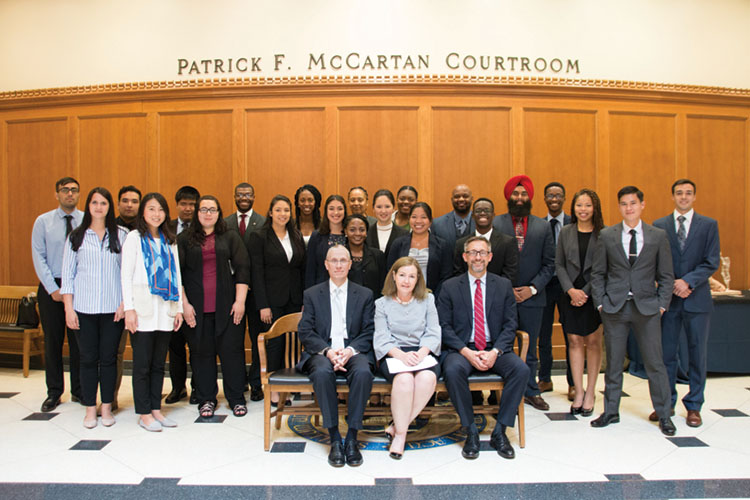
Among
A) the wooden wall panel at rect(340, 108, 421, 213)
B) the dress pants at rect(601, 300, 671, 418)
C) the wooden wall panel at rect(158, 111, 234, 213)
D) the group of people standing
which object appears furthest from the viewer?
the wooden wall panel at rect(158, 111, 234, 213)

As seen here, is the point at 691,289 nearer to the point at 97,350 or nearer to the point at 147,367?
the point at 147,367

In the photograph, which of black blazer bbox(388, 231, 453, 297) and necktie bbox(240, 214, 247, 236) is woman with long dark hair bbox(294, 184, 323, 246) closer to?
necktie bbox(240, 214, 247, 236)

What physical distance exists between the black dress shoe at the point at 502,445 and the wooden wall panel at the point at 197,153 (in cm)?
380

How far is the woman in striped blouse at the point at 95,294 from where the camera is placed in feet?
11.9

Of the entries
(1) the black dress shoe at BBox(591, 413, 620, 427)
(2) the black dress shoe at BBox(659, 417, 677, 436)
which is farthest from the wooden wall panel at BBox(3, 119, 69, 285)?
(2) the black dress shoe at BBox(659, 417, 677, 436)

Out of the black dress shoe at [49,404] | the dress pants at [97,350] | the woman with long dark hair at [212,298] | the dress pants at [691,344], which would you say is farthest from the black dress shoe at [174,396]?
the dress pants at [691,344]

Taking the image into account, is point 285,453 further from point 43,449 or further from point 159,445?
point 43,449

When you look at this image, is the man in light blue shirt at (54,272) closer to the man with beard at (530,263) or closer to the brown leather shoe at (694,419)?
the man with beard at (530,263)

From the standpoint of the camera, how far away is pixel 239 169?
555 centimetres

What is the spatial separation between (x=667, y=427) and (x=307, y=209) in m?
3.15

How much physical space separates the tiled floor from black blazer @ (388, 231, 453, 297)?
1.16m

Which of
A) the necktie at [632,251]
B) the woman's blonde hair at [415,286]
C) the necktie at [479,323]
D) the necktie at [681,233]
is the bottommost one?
the necktie at [479,323]

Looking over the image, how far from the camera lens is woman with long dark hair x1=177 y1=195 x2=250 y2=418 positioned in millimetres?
3811

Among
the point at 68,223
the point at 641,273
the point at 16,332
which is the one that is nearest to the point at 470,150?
the point at 641,273
